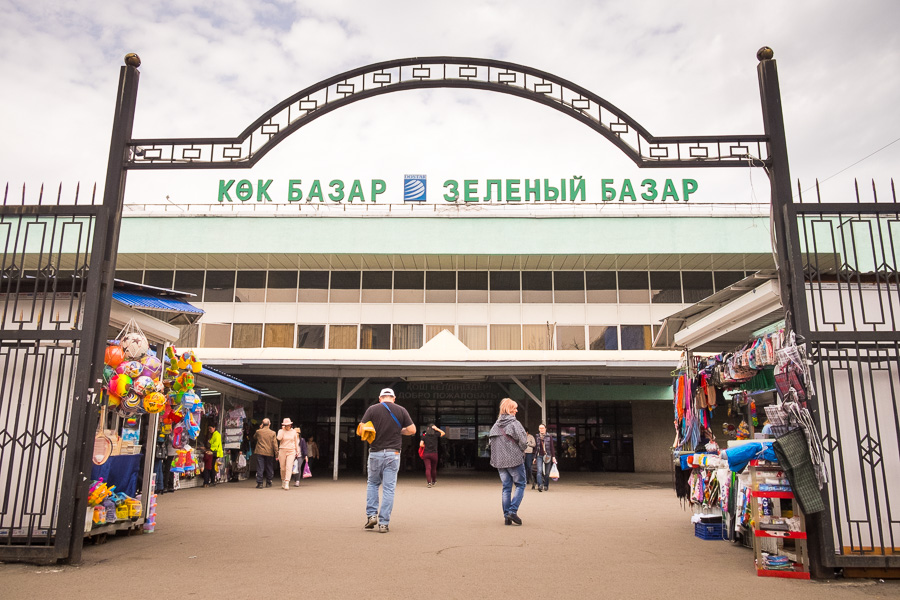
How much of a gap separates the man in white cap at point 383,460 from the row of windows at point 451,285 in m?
16.1

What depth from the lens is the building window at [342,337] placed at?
2359 cm

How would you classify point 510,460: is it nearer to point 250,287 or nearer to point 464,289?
point 464,289

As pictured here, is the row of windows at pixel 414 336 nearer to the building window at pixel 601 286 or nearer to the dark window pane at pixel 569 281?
the building window at pixel 601 286

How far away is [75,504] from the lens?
5762 millimetres

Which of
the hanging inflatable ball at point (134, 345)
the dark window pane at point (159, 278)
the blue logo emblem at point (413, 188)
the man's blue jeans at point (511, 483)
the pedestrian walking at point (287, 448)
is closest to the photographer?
the hanging inflatable ball at point (134, 345)

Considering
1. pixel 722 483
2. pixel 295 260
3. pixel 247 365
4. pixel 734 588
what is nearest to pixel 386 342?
pixel 295 260

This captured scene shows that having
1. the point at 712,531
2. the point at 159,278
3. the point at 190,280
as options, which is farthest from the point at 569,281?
the point at 712,531

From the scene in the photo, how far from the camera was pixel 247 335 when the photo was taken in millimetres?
23703

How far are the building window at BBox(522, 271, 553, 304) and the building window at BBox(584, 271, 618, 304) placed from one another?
1.35 metres

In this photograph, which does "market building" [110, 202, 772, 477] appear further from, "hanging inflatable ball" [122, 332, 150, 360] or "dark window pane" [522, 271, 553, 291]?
"hanging inflatable ball" [122, 332, 150, 360]

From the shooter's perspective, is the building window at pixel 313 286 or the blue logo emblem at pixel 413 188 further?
the blue logo emblem at pixel 413 188

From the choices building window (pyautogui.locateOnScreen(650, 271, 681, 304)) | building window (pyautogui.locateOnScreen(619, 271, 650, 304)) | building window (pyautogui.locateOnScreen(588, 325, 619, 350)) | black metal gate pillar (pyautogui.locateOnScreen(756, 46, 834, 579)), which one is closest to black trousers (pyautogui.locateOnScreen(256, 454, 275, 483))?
building window (pyautogui.locateOnScreen(588, 325, 619, 350))

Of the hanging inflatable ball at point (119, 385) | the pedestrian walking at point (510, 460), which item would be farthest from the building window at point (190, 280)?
the hanging inflatable ball at point (119, 385)

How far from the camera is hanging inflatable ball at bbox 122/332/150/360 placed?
6879 mm
